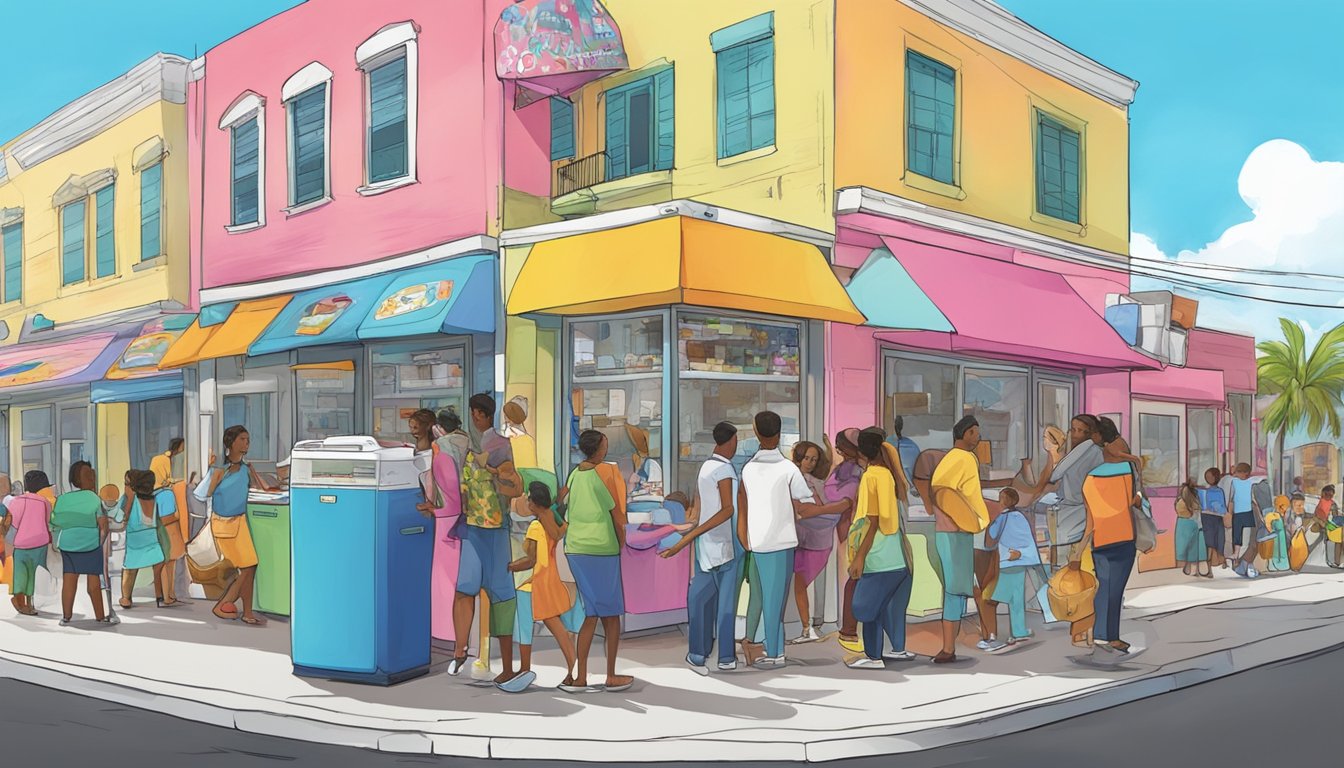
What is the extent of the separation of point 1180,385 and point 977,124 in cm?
690

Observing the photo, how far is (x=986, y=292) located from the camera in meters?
12.4

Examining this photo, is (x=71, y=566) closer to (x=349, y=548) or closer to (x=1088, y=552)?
(x=349, y=548)

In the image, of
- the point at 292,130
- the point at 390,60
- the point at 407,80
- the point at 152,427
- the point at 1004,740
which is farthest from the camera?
the point at 152,427

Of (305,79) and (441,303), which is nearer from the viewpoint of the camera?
(441,303)

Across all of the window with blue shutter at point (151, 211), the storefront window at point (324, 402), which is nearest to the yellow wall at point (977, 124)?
the storefront window at point (324, 402)

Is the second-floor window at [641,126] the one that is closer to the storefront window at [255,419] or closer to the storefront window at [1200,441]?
the storefront window at [255,419]

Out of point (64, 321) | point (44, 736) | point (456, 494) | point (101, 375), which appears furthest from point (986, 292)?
point (64, 321)

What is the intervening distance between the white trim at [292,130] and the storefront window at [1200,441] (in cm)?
1394

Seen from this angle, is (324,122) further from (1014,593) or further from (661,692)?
(1014,593)

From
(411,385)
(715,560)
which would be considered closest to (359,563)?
(715,560)

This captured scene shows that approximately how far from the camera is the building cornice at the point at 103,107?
16812 millimetres

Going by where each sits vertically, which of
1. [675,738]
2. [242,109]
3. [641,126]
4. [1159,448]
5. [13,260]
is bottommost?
[675,738]

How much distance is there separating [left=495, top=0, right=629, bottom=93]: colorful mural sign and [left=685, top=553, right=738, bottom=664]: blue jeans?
19.4 feet

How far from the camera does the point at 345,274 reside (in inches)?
533
